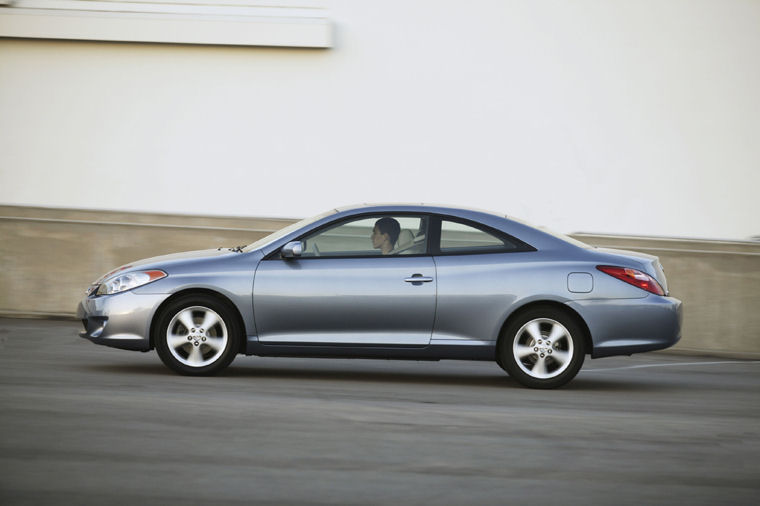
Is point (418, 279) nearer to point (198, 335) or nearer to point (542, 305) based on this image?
point (542, 305)

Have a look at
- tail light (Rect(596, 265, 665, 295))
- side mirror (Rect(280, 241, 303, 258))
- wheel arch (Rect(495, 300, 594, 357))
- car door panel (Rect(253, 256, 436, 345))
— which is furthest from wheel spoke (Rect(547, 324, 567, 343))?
side mirror (Rect(280, 241, 303, 258))

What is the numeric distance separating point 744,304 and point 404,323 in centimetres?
539

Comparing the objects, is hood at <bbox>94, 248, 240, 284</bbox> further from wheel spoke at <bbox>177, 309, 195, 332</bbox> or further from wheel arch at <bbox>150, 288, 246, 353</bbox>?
wheel spoke at <bbox>177, 309, 195, 332</bbox>

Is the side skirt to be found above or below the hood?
below

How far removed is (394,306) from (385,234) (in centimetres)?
62

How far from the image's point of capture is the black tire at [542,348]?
27.5 ft

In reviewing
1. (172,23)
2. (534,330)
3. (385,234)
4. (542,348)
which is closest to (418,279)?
(385,234)

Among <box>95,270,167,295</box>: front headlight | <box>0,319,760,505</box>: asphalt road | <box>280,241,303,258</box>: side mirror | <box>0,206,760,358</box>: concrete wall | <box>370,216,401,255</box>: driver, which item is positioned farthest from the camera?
<box>0,206,760,358</box>: concrete wall

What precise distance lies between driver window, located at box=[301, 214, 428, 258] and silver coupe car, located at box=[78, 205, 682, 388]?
0.02m

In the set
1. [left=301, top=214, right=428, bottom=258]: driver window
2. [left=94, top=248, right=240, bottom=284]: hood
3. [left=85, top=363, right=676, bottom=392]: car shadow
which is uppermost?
[left=301, top=214, right=428, bottom=258]: driver window

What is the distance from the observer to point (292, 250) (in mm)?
8297

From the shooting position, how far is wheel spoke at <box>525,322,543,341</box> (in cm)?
838

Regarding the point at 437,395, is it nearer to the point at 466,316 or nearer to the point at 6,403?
the point at 466,316

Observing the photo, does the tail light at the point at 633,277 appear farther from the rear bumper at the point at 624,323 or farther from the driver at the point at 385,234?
the driver at the point at 385,234
